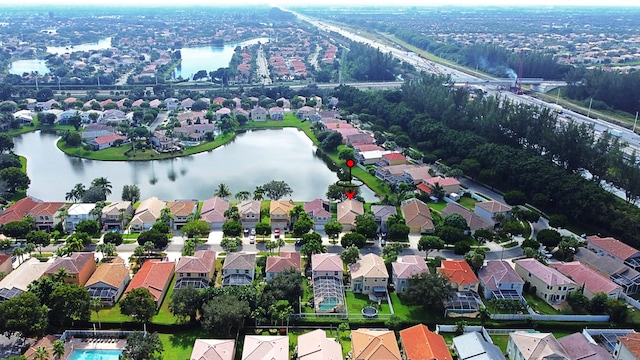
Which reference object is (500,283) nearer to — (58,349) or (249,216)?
(249,216)

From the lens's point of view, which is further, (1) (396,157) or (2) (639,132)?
(2) (639,132)

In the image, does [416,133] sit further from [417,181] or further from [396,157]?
[417,181]

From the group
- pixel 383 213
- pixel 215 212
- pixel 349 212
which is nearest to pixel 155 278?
pixel 215 212

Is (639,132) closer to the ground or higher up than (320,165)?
higher up

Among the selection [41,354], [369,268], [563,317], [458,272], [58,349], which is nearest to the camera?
[41,354]

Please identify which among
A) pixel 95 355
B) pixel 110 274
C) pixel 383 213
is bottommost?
pixel 95 355

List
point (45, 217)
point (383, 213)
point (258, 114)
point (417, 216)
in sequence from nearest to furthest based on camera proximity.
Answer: point (45, 217)
point (417, 216)
point (383, 213)
point (258, 114)

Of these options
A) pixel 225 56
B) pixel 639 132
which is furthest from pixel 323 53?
pixel 639 132

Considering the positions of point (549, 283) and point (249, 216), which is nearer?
point (549, 283)
